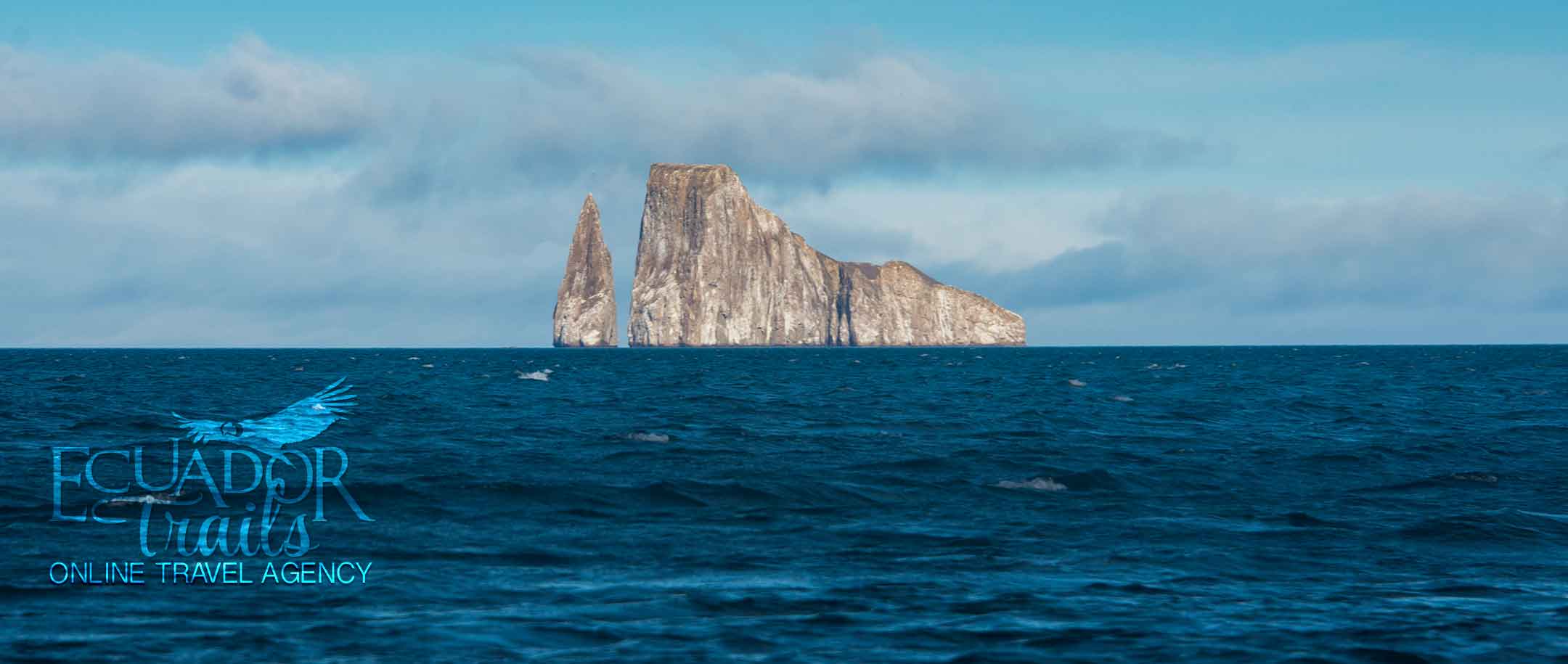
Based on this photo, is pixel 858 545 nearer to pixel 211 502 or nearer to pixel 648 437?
pixel 211 502

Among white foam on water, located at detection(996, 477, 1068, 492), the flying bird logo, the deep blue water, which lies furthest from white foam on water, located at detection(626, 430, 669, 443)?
white foam on water, located at detection(996, 477, 1068, 492)

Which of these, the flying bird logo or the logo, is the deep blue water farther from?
A: the flying bird logo

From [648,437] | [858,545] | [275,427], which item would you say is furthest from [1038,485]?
[275,427]

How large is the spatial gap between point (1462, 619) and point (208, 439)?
31.4 m

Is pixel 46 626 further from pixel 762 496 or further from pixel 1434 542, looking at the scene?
pixel 1434 542

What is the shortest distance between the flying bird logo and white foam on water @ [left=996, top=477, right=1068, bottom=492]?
17.2 meters

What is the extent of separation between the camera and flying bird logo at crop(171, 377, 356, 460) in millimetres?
35844

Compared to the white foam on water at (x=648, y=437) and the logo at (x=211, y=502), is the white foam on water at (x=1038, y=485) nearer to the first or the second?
the white foam on water at (x=648, y=437)

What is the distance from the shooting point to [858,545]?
20.5m

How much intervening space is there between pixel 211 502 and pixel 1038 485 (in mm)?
15927

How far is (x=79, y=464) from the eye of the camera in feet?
97.3

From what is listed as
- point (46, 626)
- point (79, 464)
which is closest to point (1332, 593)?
point (46, 626)

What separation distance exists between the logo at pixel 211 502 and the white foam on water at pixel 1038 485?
12.8 meters

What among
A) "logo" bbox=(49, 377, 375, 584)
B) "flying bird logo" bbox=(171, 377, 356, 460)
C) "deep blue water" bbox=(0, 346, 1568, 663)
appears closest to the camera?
"deep blue water" bbox=(0, 346, 1568, 663)
